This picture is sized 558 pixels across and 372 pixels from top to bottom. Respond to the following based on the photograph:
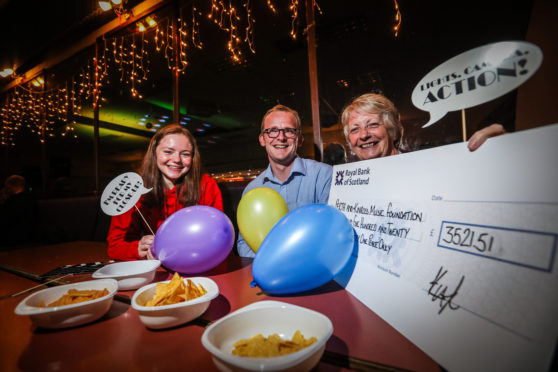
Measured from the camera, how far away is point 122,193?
3.96 ft

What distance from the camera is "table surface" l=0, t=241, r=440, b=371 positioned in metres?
0.46

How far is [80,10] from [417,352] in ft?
17.2

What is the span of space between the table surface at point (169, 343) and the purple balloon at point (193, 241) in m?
0.25

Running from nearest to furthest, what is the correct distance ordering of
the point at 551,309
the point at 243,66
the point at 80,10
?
the point at 551,309
the point at 80,10
the point at 243,66

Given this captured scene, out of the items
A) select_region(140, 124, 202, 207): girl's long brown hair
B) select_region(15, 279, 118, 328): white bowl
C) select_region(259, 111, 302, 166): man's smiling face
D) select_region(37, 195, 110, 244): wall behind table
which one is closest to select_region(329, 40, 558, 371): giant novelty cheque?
select_region(15, 279, 118, 328): white bowl

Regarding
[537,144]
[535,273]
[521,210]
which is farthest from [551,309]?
[537,144]

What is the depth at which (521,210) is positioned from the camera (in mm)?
412

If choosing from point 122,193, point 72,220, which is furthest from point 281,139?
point 72,220

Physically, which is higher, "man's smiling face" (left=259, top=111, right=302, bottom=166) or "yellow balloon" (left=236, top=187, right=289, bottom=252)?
"man's smiling face" (left=259, top=111, right=302, bottom=166)

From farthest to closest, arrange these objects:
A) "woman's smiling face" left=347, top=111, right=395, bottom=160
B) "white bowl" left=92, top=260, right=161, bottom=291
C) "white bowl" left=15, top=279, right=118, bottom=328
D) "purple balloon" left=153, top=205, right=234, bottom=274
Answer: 1. "woman's smiling face" left=347, top=111, right=395, bottom=160
2. "purple balloon" left=153, top=205, right=234, bottom=274
3. "white bowl" left=92, top=260, right=161, bottom=291
4. "white bowl" left=15, top=279, right=118, bottom=328

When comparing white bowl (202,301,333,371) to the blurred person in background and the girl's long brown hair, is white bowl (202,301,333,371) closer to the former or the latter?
the girl's long brown hair

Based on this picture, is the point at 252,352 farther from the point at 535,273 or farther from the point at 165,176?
the point at 165,176

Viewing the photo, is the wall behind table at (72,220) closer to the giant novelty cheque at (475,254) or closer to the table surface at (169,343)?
the table surface at (169,343)

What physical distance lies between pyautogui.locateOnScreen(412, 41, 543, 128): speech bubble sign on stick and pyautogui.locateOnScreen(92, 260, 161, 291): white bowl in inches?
41.0
